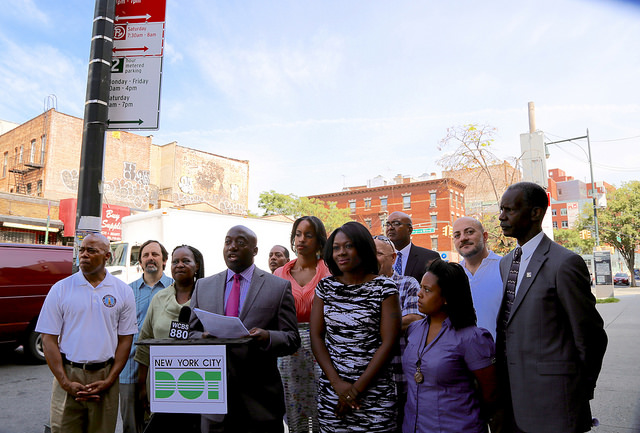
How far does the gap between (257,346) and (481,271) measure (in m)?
2.34

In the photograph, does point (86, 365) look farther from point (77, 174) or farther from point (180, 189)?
point (180, 189)

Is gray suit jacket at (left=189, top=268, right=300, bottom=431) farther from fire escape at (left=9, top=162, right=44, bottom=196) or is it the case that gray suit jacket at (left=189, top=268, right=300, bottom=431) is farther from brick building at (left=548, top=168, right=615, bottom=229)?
brick building at (left=548, top=168, right=615, bottom=229)

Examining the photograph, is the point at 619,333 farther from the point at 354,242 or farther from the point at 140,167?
the point at 140,167

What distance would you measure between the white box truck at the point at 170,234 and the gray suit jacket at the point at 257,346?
1174cm

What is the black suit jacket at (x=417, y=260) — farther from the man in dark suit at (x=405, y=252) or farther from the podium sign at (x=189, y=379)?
the podium sign at (x=189, y=379)

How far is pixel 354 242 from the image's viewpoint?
9.95ft

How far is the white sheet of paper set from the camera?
8.61 ft

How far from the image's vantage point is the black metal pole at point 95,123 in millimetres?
4422

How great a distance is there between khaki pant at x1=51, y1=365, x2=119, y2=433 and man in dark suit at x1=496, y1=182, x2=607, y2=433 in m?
2.88

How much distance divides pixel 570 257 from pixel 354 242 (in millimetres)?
1274

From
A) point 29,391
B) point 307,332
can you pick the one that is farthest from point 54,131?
point 307,332

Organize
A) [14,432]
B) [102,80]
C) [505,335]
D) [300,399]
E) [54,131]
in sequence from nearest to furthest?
[505,335] → [300,399] → [102,80] → [14,432] → [54,131]

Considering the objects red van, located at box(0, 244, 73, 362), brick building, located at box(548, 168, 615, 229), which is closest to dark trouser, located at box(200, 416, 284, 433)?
red van, located at box(0, 244, 73, 362)

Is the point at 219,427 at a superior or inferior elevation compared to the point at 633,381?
superior
